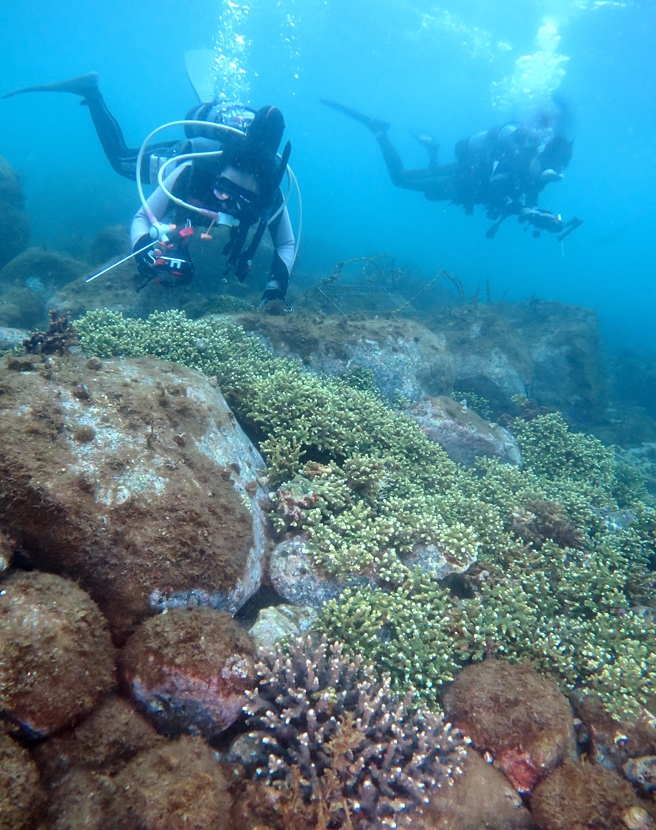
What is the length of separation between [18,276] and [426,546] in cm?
1961

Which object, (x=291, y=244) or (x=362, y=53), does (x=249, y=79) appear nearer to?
(x=362, y=53)

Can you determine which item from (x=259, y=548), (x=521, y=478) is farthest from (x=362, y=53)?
(x=259, y=548)

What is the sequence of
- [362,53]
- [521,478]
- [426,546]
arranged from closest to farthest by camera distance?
[426,546], [521,478], [362,53]

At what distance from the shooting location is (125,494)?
12.3ft

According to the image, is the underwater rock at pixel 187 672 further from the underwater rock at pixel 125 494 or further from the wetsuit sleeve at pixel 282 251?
the wetsuit sleeve at pixel 282 251

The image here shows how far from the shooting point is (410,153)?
4222 inches

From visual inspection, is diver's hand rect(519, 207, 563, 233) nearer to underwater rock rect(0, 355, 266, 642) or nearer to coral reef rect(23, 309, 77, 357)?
coral reef rect(23, 309, 77, 357)

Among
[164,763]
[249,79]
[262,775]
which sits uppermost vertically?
[249,79]

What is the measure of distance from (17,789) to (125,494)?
205 cm

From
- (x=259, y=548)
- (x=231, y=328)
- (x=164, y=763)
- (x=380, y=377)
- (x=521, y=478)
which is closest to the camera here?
(x=164, y=763)

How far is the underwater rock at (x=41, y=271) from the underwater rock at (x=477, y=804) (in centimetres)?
1922

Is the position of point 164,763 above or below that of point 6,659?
below

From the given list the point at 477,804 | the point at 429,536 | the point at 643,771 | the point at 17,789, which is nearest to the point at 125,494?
the point at 17,789

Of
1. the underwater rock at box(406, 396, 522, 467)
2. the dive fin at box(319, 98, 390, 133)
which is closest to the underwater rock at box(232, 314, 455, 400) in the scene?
the underwater rock at box(406, 396, 522, 467)
